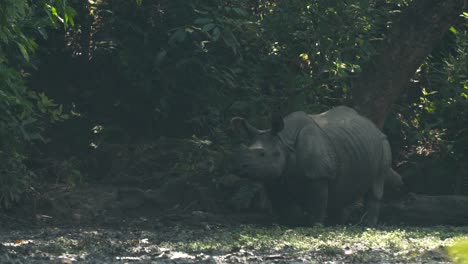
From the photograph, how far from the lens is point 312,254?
22.4 ft

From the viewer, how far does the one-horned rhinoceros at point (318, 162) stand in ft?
31.5

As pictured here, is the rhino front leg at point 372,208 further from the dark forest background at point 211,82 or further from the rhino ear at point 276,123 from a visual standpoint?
the rhino ear at point 276,123

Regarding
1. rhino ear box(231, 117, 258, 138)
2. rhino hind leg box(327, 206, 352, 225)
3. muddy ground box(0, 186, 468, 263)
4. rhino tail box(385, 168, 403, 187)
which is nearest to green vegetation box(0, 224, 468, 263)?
muddy ground box(0, 186, 468, 263)

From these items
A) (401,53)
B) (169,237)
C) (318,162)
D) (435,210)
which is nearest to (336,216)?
(435,210)

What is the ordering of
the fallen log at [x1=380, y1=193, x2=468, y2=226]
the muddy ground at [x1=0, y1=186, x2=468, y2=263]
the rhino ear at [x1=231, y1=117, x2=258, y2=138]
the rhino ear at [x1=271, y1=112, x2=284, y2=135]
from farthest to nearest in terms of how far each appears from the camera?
the fallen log at [x1=380, y1=193, x2=468, y2=226]
the rhino ear at [x1=231, y1=117, x2=258, y2=138]
the rhino ear at [x1=271, y1=112, x2=284, y2=135]
the muddy ground at [x1=0, y1=186, x2=468, y2=263]

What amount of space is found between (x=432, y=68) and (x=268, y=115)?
8.31ft

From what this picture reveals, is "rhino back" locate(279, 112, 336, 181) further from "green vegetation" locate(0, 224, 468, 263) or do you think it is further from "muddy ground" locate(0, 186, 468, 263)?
"green vegetation" locate(0, 224, 468, 263)

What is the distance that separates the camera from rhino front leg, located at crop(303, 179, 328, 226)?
980cm

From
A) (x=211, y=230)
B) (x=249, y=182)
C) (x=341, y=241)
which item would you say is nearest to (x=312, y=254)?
(x=341, y=241)

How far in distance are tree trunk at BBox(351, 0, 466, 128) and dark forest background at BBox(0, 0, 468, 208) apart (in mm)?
36

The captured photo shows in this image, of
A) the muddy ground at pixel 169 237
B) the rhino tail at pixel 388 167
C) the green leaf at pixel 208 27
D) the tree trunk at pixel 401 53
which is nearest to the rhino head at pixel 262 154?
the muddy ground at pixel 169 237

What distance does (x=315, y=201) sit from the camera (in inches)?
386

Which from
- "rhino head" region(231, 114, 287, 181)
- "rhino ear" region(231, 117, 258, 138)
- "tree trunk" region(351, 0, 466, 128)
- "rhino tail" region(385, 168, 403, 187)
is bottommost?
"rhino tail" region(385, 168, 403, 187)

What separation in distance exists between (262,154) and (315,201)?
81 centimetres
